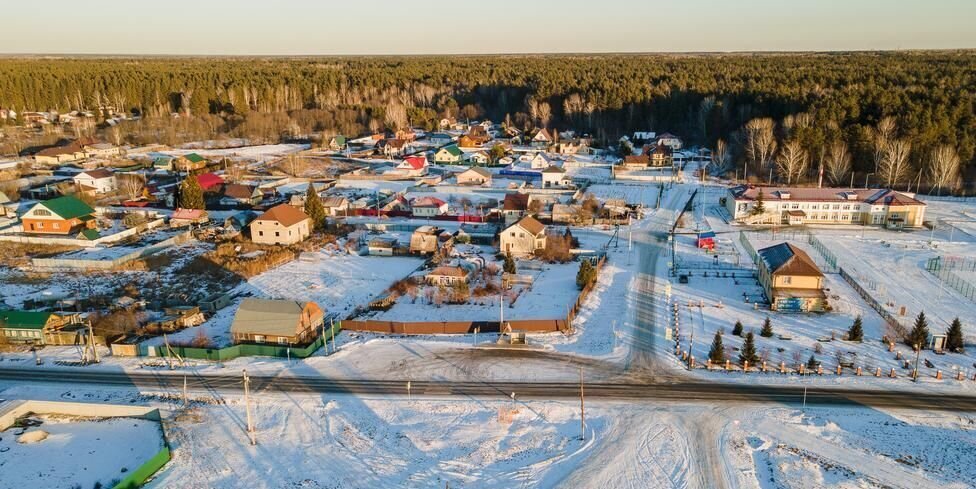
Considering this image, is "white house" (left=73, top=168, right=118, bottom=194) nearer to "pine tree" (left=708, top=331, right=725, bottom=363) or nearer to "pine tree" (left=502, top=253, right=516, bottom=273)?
"pine tree" (left=502, top=253, right=516, bottom=273)

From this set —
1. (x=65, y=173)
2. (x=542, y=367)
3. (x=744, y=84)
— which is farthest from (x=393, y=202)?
(x=744, y=84)

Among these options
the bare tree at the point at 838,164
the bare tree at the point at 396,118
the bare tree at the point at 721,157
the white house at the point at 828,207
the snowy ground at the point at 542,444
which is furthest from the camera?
the bare tree at the point at 396,118

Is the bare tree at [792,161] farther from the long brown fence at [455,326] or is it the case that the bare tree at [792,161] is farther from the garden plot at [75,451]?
the garden plot at [75,451]

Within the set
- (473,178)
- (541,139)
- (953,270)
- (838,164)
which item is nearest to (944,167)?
(838,164)

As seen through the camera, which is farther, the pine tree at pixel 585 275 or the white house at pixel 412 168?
the white house at pixel 412 168

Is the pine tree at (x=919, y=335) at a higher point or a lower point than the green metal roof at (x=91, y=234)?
lower

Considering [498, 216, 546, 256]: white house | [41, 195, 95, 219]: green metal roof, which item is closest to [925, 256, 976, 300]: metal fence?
[498, 216, 546, 256]: white house

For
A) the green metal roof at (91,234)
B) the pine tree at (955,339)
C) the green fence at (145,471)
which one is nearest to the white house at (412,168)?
the green metal roof at (91,234)

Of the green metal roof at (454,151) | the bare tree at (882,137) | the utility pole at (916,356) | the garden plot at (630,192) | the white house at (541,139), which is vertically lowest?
the utility pole at (916,356)
